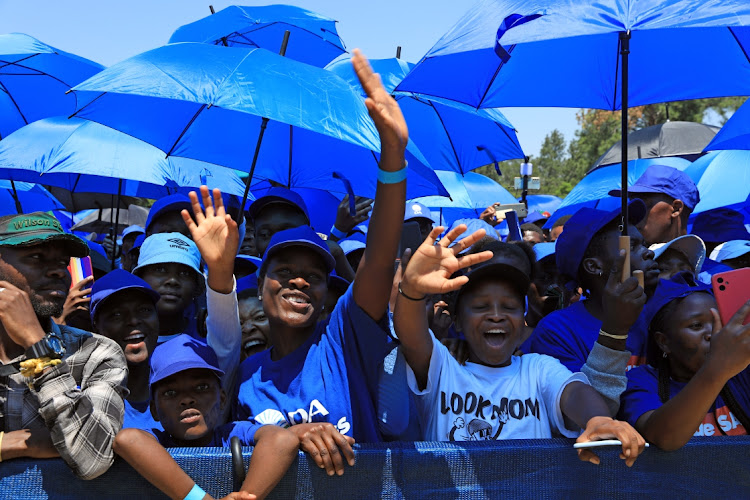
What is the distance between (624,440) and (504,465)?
1.22 ft

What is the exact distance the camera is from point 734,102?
1328 inches

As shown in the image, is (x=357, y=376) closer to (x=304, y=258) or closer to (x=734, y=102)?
(x=304, y=258)

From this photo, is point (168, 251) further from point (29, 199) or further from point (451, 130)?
point (29, 199)

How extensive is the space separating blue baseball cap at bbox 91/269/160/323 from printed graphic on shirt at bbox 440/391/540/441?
1.68m

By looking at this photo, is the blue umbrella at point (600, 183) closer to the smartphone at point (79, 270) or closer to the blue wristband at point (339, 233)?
the blue wristband at point (339, 233)

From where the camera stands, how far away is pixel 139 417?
128 inches

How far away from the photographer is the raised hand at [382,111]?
252cm

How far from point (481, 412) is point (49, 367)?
4.72 feet

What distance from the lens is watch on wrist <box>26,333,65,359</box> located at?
2.36 m

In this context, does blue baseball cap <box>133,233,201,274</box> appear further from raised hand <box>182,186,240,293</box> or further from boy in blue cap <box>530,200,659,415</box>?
boy in blue cap <box>530,200,659,415</box>

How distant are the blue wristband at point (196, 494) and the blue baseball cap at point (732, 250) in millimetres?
4133

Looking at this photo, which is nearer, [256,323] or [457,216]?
[256,323]

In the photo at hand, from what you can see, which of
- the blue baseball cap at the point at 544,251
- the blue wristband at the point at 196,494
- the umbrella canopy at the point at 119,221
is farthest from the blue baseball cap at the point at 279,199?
the umbrella canopy at the point at 119,221

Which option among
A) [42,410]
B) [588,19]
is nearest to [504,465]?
[42,410]
